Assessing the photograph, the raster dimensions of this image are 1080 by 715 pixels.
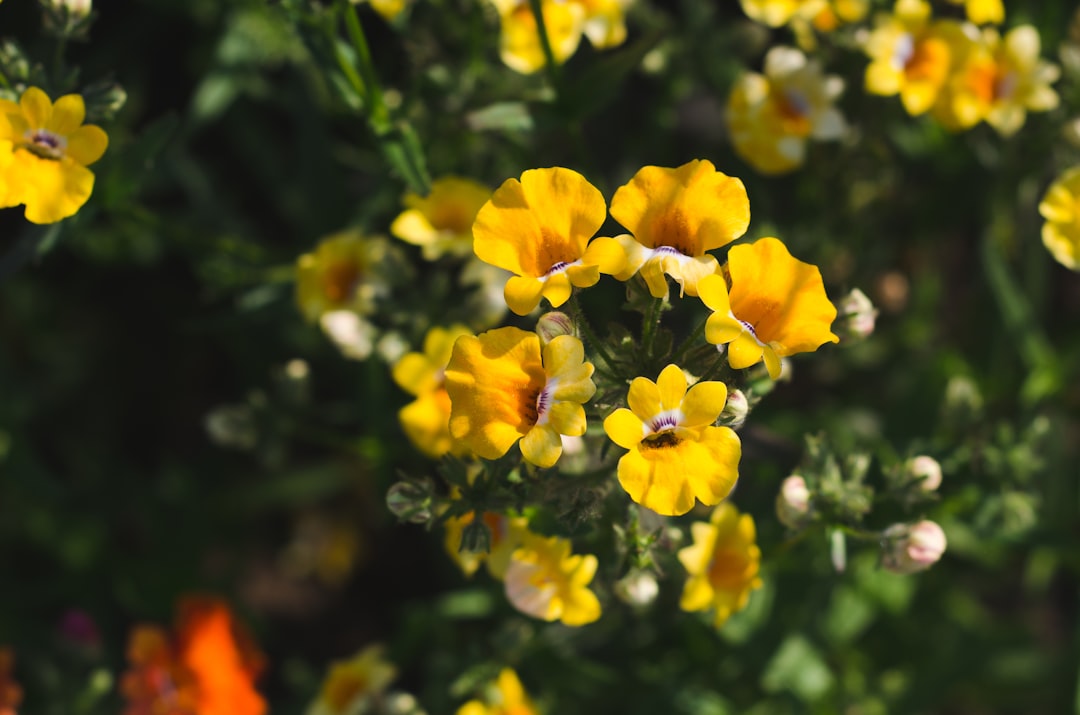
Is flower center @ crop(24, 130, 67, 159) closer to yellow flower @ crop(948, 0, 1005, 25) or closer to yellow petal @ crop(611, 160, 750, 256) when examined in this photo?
yellow petal @ crop(611, 160, 750, 256)

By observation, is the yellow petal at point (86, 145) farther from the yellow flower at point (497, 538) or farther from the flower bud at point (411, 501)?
the yellow flower at point (497, 538)

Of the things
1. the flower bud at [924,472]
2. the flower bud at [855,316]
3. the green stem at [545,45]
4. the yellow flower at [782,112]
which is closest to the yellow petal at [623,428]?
A: the flower bud at [855,316]

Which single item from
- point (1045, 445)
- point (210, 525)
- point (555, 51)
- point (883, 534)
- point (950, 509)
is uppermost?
point (555, 51)

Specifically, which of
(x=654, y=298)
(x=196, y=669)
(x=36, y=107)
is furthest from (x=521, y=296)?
(x=196, y=669)

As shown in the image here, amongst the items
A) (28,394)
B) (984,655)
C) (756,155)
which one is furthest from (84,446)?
(984,655)

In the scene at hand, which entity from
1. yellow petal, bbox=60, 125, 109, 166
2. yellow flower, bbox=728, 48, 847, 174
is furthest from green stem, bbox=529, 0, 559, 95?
yellow petal, bbox=60, 125, 109, 166

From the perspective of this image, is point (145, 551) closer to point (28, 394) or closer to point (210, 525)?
point (210, 525)
